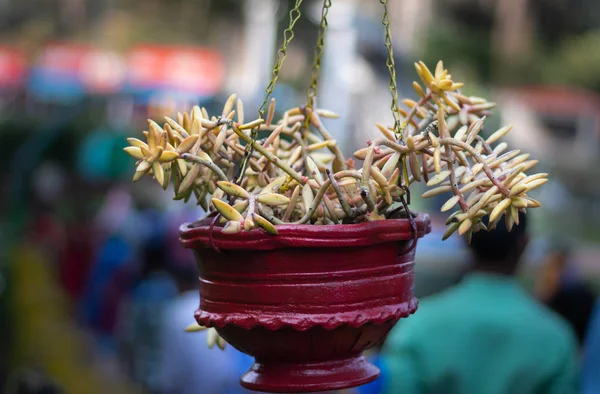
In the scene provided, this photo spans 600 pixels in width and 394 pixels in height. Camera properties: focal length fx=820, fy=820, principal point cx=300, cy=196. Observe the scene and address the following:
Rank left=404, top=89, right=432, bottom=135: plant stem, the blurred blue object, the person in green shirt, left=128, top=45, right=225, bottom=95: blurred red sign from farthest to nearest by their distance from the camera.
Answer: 1. left=128, top=45, right=225, bottom=95: blurred red sign
2. the blurred blue object
3. the person in green shirt
4. left=404, top=89, right=432, bottom=135: plant stem

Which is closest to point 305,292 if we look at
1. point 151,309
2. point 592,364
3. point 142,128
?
point 592,364

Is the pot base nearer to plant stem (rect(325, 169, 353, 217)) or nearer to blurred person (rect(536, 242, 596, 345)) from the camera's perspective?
plant stem (rect(325, 169, 353, 217))

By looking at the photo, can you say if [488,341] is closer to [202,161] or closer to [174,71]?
[202,161]

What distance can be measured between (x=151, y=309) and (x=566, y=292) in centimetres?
273

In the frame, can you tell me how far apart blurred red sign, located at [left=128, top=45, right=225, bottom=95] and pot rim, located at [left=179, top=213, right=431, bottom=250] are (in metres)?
10.8

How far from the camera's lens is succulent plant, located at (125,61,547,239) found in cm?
133

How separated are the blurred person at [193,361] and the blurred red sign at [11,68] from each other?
13.3 metres

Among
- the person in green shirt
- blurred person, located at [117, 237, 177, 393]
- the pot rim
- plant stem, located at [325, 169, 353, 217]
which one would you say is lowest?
blurred person, located at [117, 237, 177, 393]

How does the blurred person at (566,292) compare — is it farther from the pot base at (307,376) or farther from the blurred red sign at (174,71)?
the blurred red sign at (174,71)

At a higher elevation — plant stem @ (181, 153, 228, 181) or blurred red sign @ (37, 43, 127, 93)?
plant stem @ (181, 153, 228, 181)

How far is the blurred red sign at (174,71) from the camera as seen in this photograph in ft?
40.3

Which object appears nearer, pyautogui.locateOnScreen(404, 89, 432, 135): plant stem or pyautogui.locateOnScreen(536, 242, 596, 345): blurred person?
pyautogui.locateOnScreen(404, 89, 432, 135): plant stem

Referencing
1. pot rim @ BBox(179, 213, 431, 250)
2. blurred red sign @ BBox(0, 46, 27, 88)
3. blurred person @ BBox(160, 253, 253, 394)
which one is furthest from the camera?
blurred red sign @ BBox(0, 46, 27, 88)

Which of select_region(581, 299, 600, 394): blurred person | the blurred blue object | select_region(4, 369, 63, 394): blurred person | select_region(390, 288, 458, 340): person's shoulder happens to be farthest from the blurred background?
select_region(581, 299, 600, 394): blurred person
